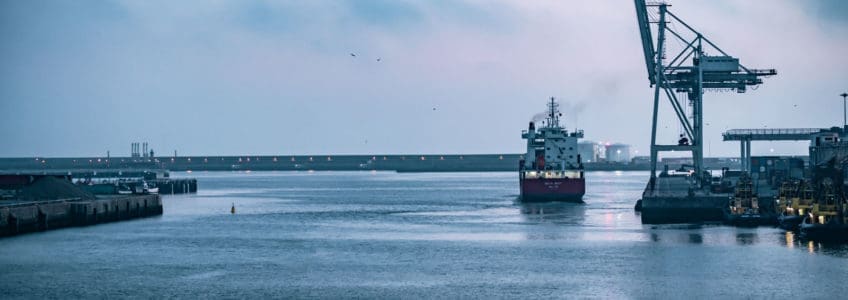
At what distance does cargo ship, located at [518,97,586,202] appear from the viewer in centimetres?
9581

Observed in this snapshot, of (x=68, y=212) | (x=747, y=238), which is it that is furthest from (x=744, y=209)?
(x=68, y=212)

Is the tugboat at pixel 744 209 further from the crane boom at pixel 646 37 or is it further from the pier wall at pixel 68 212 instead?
the pier wall at pixel 68 212

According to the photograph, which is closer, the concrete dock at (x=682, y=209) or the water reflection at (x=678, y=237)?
the water reflection at (x=678, y=237)

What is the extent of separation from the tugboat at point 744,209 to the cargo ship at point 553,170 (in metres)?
28.1

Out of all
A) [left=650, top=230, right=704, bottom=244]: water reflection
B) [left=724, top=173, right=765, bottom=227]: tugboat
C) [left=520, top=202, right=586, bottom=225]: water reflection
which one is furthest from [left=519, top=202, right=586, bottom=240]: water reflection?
[left=724, top=173, right=765, bottom=227]: tugboat

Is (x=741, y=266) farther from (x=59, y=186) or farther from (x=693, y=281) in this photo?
(x=59, y=186)

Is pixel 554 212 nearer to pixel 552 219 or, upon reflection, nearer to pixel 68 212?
pixel 552 219

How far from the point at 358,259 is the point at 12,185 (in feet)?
133

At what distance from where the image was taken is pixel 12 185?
7894cm

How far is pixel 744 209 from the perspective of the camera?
66000mm

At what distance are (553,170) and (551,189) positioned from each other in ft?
6.16

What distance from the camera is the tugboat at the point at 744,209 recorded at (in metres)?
63.6

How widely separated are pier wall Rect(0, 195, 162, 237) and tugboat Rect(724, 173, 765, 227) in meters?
37.3

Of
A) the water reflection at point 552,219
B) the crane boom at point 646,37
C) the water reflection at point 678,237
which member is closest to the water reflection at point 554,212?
the water reflection at point 552,219
